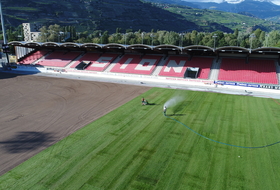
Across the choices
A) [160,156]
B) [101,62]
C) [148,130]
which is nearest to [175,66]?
[101,62]

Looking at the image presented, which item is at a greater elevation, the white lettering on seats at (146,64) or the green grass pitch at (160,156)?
the white lettering on seats at (146,64)

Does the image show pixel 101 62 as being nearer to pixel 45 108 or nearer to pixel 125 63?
pixel 125 63

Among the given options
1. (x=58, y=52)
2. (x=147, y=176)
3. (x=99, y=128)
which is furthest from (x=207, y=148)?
(x=58, y=52)

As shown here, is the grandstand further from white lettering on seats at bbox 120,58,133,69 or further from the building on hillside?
the building on hillside

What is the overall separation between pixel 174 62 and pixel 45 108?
117 feet

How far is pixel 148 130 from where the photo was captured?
69.3ft

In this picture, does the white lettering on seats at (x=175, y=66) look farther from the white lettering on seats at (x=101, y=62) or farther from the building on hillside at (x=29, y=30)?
the building on hillside at (x=29, y=30)

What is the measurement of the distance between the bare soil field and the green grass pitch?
1.80 m

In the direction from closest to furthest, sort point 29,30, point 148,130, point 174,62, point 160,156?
point 160,156
point 148,130
point 174,62
point 29,30

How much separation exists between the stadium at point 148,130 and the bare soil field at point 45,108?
0.44ft

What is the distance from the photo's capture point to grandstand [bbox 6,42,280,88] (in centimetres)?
4538

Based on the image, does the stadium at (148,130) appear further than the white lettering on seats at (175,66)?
No

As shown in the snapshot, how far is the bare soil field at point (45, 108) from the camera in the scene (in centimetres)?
1859

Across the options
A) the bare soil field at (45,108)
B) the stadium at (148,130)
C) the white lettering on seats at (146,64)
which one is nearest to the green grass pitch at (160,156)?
the stadium at (148,130)
